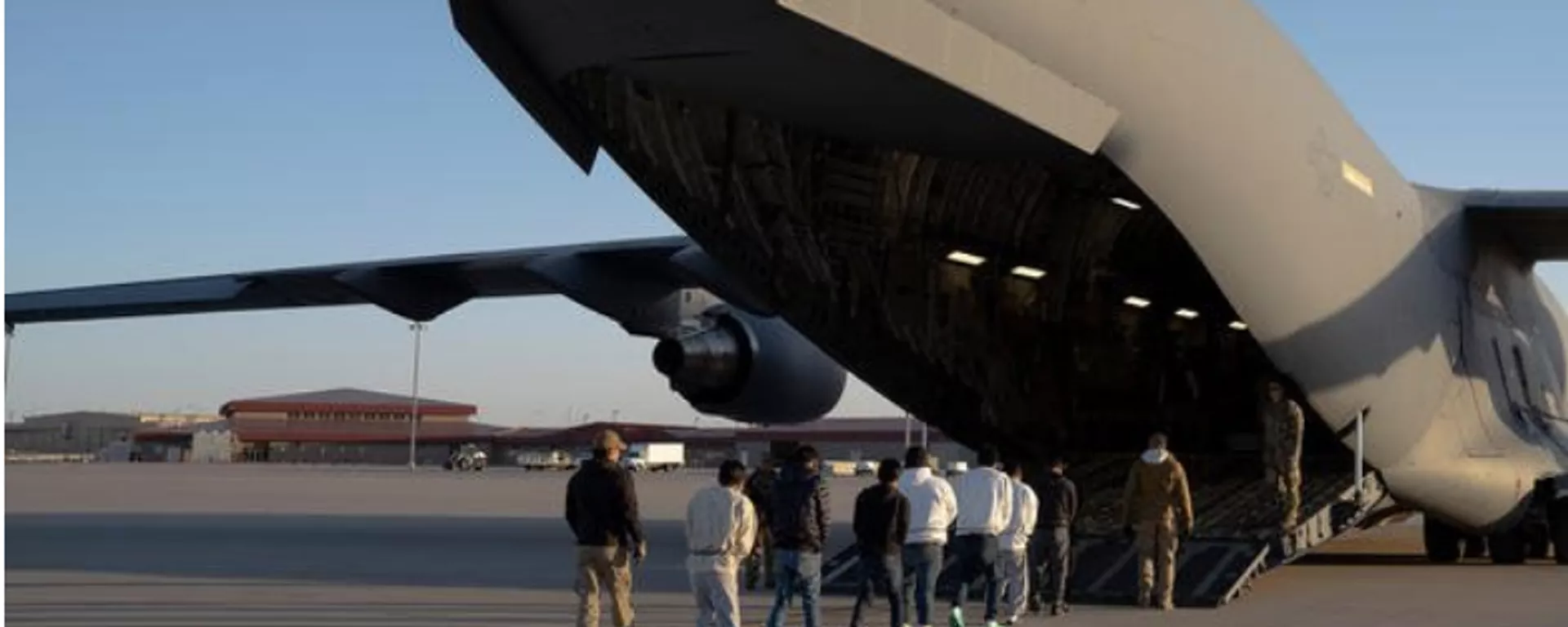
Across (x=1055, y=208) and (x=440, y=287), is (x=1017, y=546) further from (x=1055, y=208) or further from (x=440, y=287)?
(x=440, y=287)

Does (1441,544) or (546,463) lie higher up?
(546,463)

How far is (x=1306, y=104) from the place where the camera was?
1195cm

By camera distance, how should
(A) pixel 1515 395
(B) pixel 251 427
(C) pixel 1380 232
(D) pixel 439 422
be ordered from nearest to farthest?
(C) pixel 1380 232
(A) pixel 1515 395
(B) pixel 251 427
(D) pixel 439 422

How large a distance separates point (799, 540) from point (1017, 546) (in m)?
2.06

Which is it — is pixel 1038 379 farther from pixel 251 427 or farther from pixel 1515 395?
pixel 251 427

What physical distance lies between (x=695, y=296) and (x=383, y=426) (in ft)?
303

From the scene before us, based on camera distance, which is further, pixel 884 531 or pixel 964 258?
pixel 964 258

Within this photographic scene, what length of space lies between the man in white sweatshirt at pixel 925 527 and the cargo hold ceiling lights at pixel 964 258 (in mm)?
4026

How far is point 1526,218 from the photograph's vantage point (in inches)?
584

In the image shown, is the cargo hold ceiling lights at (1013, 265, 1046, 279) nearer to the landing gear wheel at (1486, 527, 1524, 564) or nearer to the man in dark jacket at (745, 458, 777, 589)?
the man in dark jacket at (745, 458, 777, 589)

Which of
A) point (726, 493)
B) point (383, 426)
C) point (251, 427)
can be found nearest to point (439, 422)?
point (383, 426)

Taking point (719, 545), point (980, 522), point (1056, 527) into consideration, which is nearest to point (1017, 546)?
point (980, 522)

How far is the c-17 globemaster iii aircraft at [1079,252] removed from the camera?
9539 mm

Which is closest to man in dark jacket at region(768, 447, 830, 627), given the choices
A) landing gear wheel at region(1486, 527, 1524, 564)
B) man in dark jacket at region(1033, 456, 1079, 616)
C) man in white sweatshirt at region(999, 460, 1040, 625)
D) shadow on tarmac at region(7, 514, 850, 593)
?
man in white sweatshirt at region(999, 460, 1040, 625)
